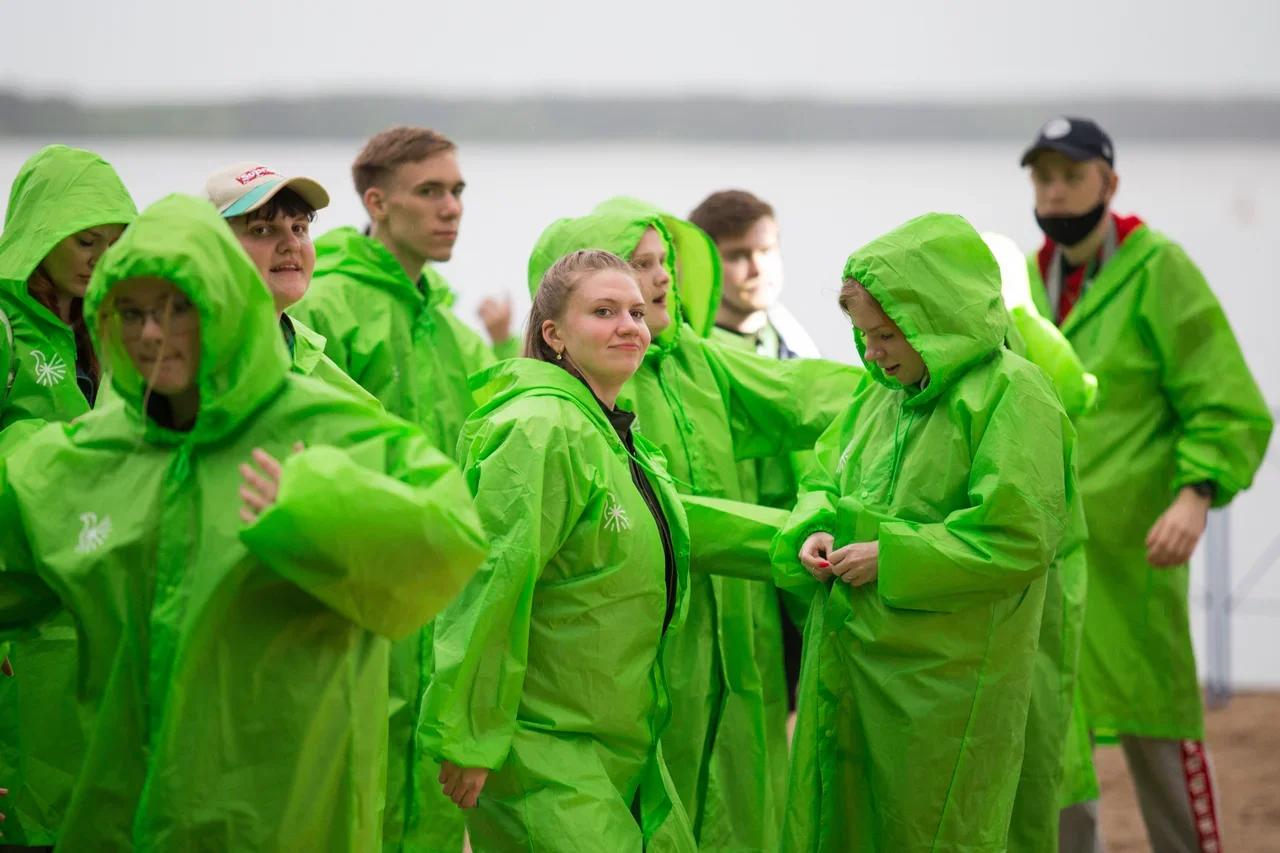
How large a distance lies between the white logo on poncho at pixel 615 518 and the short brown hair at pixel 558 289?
34 centimetres

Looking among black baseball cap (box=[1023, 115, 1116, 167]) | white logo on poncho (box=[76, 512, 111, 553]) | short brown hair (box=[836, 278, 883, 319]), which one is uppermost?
black baseball cap (box=[1023, 115, 1116, 167])

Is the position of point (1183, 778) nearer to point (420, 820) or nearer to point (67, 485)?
point (420, 820)

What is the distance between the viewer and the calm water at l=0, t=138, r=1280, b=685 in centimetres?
959

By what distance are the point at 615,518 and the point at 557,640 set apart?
274mm

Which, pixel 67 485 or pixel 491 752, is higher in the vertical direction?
pixel 67 485

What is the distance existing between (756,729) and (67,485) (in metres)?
2.06

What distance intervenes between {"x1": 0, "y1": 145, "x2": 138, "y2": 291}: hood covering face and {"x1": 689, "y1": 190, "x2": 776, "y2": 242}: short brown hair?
2.16 meters

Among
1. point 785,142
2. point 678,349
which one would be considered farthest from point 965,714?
point 785,142

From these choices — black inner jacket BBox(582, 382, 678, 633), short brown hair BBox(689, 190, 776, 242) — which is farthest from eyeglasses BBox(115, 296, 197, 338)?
short brown hair BBox(689, 190, 776, 242)

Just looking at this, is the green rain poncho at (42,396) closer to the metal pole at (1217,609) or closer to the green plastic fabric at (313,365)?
the green plastic fabric at (313,365)

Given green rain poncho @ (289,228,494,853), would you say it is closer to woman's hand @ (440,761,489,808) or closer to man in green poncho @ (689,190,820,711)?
man in green poncho @ (689,190,820,711)

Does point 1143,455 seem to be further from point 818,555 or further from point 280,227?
point 280,227

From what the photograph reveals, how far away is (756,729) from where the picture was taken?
14.1 ft

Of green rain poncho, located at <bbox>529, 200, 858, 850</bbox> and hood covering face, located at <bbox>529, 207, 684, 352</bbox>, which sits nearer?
green rain poncho, located at <bbox>529, 200, 858, 850</bbox>
